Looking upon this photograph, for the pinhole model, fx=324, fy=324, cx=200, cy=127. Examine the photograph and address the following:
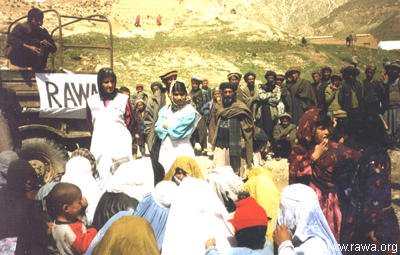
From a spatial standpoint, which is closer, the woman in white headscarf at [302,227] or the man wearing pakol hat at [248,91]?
the woman in white headscarf at [302,227]

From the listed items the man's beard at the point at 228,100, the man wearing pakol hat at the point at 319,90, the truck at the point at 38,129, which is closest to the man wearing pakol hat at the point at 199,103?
the man's beard at the point at 228,100

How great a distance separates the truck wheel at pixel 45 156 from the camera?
15.6 ft

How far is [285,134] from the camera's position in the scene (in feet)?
21.8

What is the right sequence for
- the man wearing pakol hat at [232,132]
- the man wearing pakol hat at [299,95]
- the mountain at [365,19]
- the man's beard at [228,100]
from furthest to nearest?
1. the mountain at [365,19]
2. the man wearing pakol hat at [299,95]
3. the man's beard at [228,100]
4. the man wearing pakol hat at [232,132]

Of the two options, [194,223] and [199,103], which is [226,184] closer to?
[194,223]

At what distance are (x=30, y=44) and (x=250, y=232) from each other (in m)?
4.31

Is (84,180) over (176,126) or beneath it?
beneath

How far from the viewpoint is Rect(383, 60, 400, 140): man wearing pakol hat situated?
15.3 ft

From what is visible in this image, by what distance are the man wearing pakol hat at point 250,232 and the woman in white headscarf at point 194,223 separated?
0.16m

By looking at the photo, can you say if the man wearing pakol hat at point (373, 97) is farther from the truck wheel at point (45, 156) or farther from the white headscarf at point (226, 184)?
the truck wheel at point (45, 156)

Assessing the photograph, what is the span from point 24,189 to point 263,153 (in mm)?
4965

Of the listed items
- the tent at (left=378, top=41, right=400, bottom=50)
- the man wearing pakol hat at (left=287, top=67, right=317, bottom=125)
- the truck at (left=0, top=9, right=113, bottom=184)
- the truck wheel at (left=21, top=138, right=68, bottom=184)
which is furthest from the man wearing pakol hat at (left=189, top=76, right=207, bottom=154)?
the tent at (left=378, top=41, right=400, bottom=50)

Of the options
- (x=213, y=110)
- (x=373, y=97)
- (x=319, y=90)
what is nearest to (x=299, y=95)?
(x=319, y=90)

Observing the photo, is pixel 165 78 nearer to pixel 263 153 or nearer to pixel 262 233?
pixel 263 153
